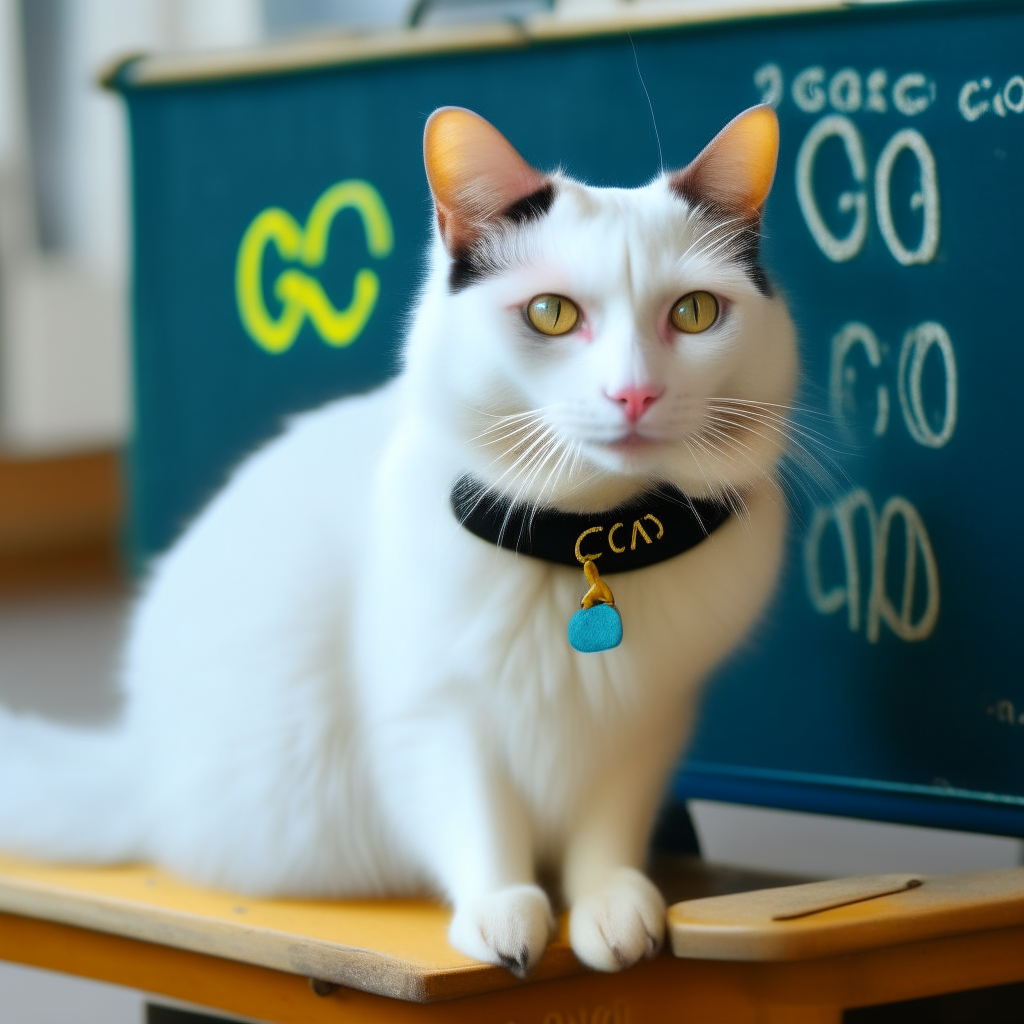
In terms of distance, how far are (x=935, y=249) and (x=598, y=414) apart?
1.61ft

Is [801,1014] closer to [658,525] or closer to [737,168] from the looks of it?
[658,525]

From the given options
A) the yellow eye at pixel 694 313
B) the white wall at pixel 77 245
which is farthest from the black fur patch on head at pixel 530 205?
the white wall at pixel 77 245

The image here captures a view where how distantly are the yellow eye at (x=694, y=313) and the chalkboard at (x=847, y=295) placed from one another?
0.23 m

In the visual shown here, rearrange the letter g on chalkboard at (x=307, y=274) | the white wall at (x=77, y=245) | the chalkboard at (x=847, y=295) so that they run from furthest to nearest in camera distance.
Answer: the white wall at (x=77, y=245) → the letter g on chalkboard at (x=307, y=274) → the chalkboard at (x=847, y=295)

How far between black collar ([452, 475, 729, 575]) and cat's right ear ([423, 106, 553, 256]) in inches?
7.0

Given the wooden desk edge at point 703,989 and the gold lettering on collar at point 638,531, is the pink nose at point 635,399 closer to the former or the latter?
the gold lettering on collar at point 638,531

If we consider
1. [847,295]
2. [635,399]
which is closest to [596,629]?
[635,399]

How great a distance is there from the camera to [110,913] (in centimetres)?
108

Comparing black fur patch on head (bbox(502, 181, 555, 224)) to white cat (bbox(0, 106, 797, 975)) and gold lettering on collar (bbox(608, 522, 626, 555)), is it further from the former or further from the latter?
gold lettering on collar (bbox(608, 522, 626, 555))

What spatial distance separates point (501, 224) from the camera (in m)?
0.90

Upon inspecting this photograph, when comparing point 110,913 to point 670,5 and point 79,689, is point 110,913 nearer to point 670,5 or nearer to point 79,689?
point 670,5

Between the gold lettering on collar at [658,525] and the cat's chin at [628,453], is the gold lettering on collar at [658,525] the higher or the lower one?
the lower one

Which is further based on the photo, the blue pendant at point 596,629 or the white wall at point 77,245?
the white wall at point 77,245

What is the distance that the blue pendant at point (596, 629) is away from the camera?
0.92 m
